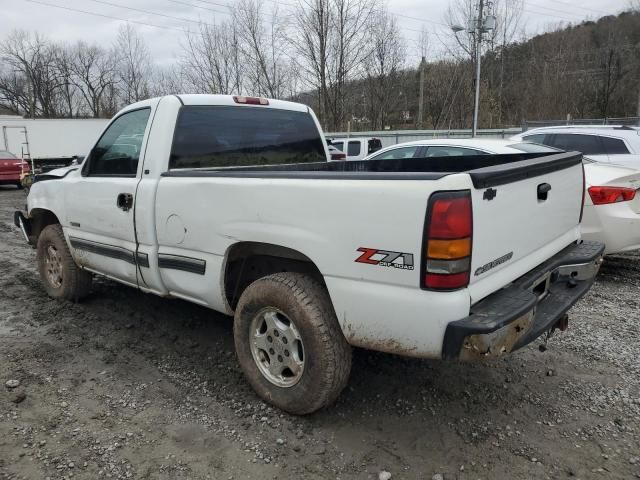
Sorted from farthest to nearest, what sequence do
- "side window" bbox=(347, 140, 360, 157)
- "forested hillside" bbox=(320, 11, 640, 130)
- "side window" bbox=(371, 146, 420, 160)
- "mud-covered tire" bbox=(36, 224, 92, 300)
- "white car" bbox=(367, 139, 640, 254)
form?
"forested hillside" bbox=(320, 11, 640, 130), "side window" bbox=(347, 140, 360, 157), "side window" bbox=(371, 146, 420, 160), "white car" bbox=(367, 139, 640, 254), "mud-covered tire" bbox=(36, 224, 92, 300)

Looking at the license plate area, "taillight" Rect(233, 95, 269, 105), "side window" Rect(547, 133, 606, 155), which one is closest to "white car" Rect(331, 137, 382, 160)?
"side window" Rect(547, 133, 606, 155)

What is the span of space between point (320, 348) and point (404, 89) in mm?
34778

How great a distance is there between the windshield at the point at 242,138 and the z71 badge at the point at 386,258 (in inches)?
73.7

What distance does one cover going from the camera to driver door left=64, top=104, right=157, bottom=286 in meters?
3.79

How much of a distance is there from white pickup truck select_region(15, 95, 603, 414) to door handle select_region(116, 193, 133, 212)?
0.6 inches

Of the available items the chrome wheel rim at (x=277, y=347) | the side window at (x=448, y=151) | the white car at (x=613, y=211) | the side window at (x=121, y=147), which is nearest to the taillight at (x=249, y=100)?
the side window at (x=121, y=147)

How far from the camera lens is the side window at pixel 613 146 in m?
8.22

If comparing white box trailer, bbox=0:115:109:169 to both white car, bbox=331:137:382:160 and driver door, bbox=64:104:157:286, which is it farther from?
driver door, bbox=64:104:157:286

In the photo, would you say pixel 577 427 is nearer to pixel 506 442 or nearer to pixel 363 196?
pixel 506 442

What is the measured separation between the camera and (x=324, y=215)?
255 cm

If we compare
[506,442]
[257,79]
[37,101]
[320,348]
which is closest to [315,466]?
[320,348]

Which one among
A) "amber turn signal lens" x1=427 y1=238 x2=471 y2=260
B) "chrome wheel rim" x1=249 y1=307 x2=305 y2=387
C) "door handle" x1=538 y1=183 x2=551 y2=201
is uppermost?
"door handle" x1=538 y1=183 x2=551 y2=201

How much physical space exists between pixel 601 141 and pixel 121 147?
25.4 feet

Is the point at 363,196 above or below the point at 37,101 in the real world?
below
